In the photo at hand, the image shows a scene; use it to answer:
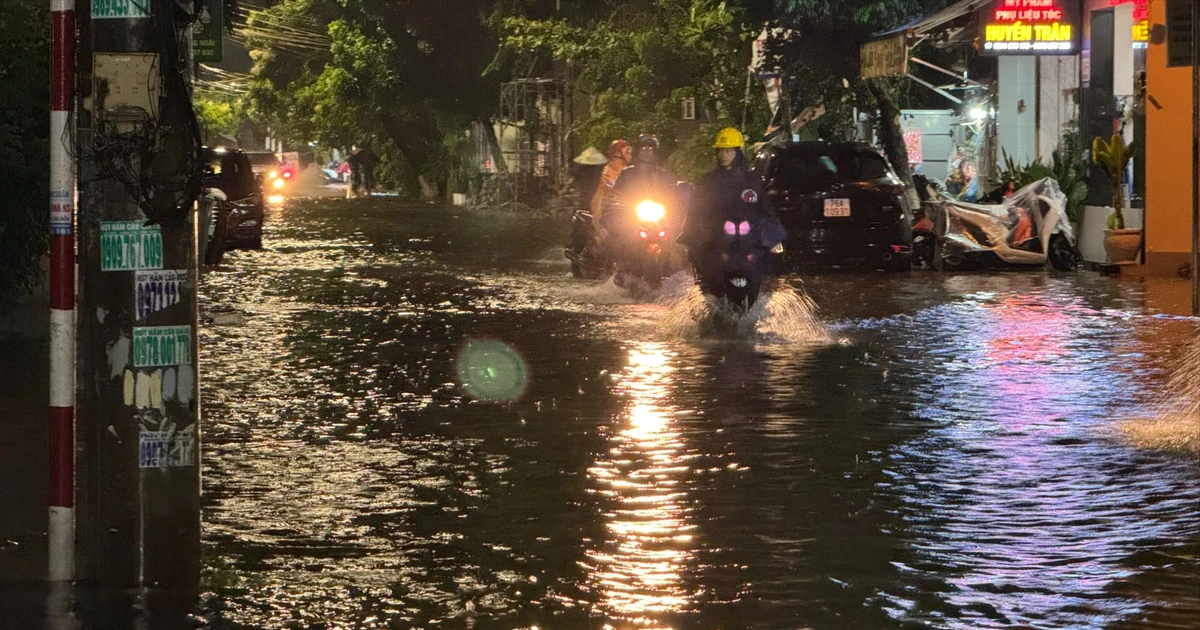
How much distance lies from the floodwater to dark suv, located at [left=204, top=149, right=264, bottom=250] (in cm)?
1102

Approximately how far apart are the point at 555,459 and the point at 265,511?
6.13 feet

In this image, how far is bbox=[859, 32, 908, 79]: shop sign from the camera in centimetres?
2638

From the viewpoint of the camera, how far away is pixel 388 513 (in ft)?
26.9

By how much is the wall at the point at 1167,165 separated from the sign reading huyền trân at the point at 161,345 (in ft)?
53.8

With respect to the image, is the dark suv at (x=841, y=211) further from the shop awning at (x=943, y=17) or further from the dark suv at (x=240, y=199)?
the dark suv at (x=240, y=199)

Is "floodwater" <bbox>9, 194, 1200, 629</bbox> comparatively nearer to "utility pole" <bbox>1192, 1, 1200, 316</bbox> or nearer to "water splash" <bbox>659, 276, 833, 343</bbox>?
"water splash" <bbox>659, 276, 833, 343</bbox>

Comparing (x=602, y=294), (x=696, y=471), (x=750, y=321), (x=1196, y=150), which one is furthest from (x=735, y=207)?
(x=696, y=471)

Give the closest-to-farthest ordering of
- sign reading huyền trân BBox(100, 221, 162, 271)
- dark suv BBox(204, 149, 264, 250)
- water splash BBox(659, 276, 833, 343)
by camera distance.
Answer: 1. sign reading huyền trân BBox(100, 221, 162, 271)
2. water splash BBox(659, 276, 833, 343)
3. dark suv BBox(204, 149, 264, 250)

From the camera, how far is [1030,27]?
24.4 meters

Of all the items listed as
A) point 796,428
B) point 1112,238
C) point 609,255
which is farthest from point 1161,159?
point 796,428

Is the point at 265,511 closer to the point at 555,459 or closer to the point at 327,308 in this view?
the point at 555,459

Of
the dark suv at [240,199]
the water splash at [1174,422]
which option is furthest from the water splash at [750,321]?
the dark suv at [240,199]

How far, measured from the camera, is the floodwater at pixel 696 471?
21.8 ft

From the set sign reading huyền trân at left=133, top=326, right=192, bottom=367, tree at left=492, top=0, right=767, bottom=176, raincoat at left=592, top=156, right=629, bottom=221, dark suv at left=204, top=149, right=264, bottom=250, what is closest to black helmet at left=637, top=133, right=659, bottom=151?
raincoat at left=592, top=156, right=629, bottom=221
